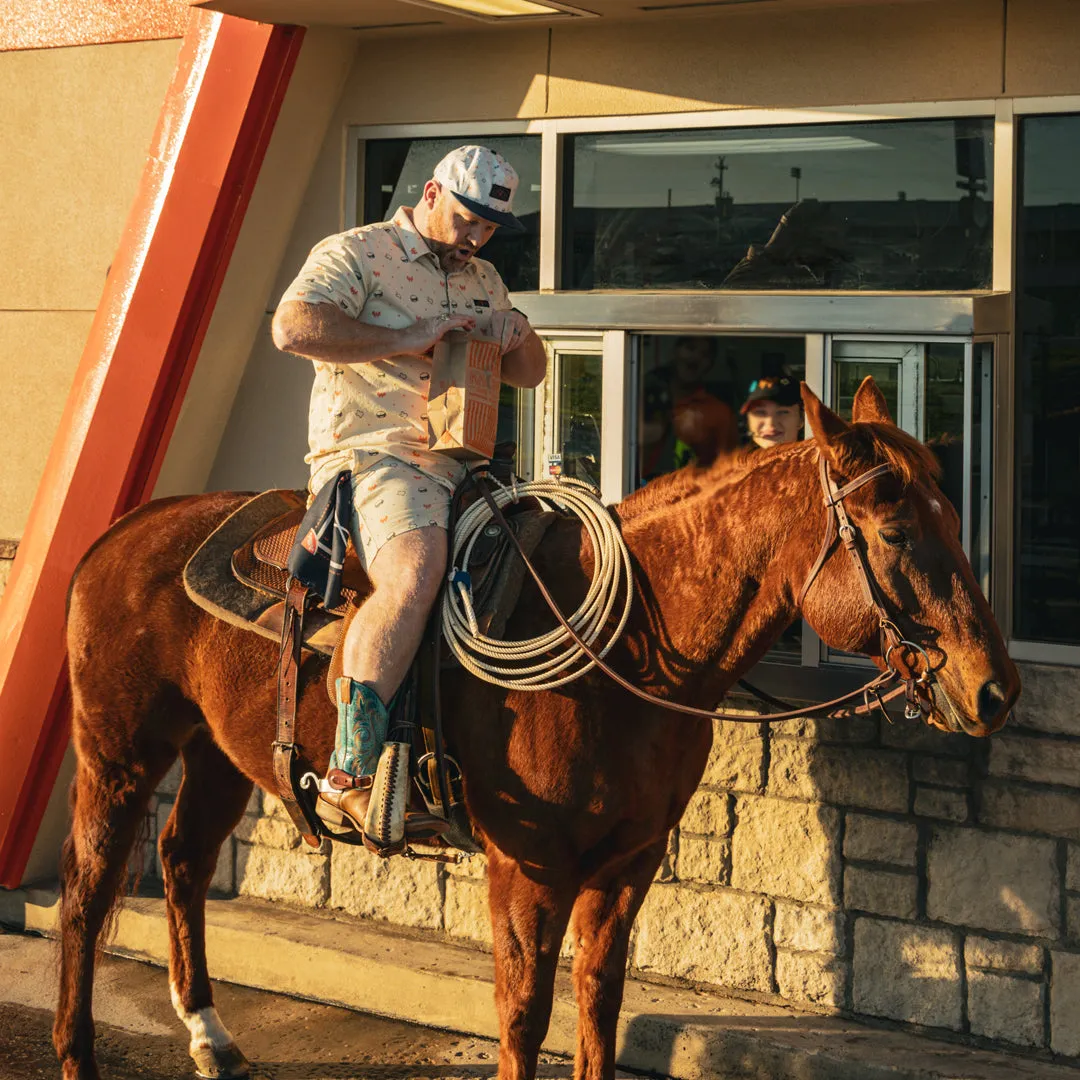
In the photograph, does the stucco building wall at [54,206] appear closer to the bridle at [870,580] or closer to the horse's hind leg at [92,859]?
the horse's hind leg at [92,859]

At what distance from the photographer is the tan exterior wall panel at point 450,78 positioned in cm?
628

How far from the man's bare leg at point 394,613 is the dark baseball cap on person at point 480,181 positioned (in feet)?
3.03

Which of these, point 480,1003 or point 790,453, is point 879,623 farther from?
point 480,1003

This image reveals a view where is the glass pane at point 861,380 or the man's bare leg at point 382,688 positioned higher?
the glass pane at point 861,380

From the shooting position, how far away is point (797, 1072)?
17.1 ft

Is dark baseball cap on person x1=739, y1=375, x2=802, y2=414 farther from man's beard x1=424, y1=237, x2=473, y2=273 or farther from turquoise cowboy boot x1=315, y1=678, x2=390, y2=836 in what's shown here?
turquoise cowboy boot x1=315, y1=678, x2=390, y2=836

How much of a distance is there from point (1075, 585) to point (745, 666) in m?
1.80

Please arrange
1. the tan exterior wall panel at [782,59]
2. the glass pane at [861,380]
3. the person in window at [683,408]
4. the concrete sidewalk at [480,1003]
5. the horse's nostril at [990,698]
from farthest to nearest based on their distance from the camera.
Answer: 1. the person in window at [683,408]
2. the glass pane at [861,380]
3. the tan exterior wall panel at [782,59]
4. the concrete sidewalk at [480,1003]
5. the horse's nostril at [990,698]

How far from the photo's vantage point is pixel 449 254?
4594 mm

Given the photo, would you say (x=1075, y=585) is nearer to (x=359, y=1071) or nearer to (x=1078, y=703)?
(x=1078, y=703)

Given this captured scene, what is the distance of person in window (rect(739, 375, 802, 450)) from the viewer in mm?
5715

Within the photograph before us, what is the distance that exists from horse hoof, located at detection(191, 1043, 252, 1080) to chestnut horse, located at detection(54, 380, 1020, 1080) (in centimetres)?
40

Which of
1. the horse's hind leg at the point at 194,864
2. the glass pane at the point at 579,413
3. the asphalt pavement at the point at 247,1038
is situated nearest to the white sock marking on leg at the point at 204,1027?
the horse's hind leg at the point at 194,864

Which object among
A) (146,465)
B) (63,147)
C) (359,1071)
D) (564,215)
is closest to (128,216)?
(63,147)
